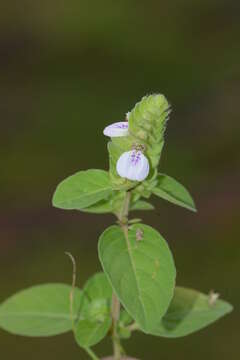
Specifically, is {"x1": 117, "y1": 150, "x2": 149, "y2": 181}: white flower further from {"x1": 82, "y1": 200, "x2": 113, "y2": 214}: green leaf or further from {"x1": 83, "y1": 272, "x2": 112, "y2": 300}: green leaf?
{"x1": 83, "y1": 272, "x2": 112, "y2": 300}: green leaf

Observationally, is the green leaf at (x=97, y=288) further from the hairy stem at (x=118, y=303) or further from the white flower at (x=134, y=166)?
the white flower at (x=134, y=166)

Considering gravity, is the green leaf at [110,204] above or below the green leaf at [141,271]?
above

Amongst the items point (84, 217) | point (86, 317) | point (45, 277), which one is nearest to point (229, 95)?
point (84, 217)

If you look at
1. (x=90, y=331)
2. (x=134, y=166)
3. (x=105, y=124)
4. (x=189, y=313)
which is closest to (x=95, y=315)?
(x=90, y=331)

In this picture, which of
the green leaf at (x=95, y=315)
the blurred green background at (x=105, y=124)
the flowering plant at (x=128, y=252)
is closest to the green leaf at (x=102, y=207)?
the flowering plant at (x=128, y=252)

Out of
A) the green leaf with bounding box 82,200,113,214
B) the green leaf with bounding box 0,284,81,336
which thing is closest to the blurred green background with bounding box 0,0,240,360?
the green leaf with bounding box 0,284,81,336

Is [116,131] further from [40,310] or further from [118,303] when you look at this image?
[40,310]
